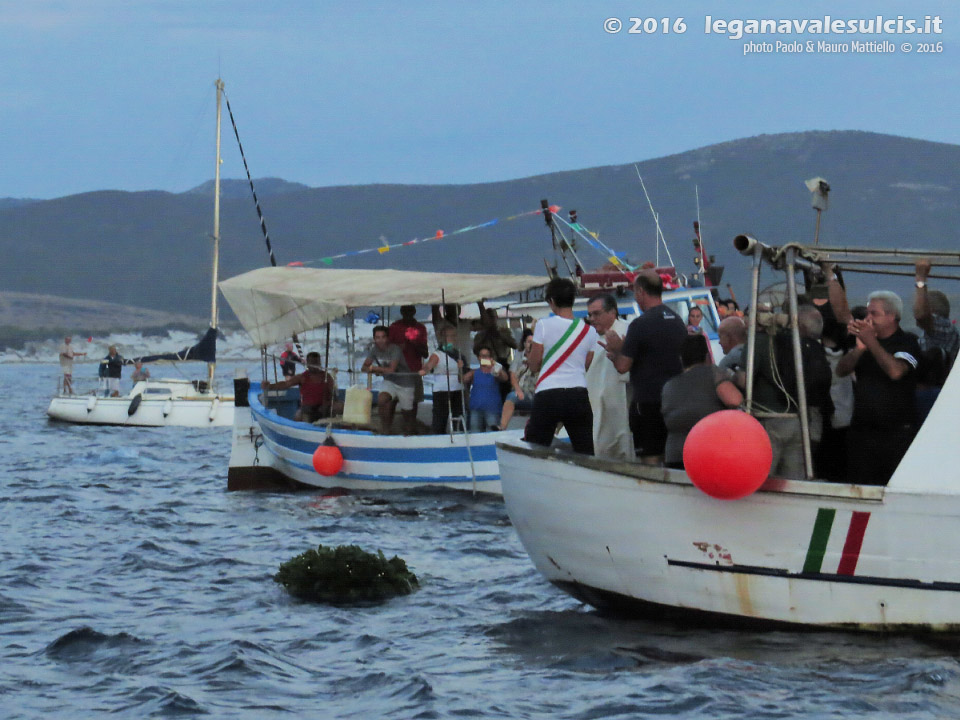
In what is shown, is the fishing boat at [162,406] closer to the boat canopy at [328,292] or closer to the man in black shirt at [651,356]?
the boat canopy at [328,292]

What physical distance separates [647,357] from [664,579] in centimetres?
142

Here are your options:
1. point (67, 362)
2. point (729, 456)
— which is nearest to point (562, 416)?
point (729, 456)

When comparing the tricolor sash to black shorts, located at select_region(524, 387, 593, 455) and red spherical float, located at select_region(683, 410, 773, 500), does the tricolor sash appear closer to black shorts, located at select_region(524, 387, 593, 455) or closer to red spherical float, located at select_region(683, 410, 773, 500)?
black shorts, located at select_region(524, 387, 593, 455)

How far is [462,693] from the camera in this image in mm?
7664

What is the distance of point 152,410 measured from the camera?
3862 centimetres

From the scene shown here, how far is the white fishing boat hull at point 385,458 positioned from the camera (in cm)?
1570

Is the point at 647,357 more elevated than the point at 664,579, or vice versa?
the point at 647,357

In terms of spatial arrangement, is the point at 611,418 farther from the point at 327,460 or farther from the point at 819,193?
the point at 327,460

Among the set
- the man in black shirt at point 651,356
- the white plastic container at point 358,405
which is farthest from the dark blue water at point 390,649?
the white plastic container at point 358,405

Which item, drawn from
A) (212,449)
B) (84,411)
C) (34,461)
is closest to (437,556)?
(34,461)

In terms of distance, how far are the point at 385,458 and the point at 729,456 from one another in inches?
369

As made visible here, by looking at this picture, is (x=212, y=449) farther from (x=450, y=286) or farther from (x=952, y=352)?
(x=952, y=352)

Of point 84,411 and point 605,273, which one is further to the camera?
point 84,411

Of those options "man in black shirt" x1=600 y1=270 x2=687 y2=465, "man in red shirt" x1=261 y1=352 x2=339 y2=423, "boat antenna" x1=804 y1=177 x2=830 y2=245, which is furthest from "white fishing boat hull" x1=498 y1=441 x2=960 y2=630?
"man in red shirt" x1=261 y1=352 x2=339 y2=423
